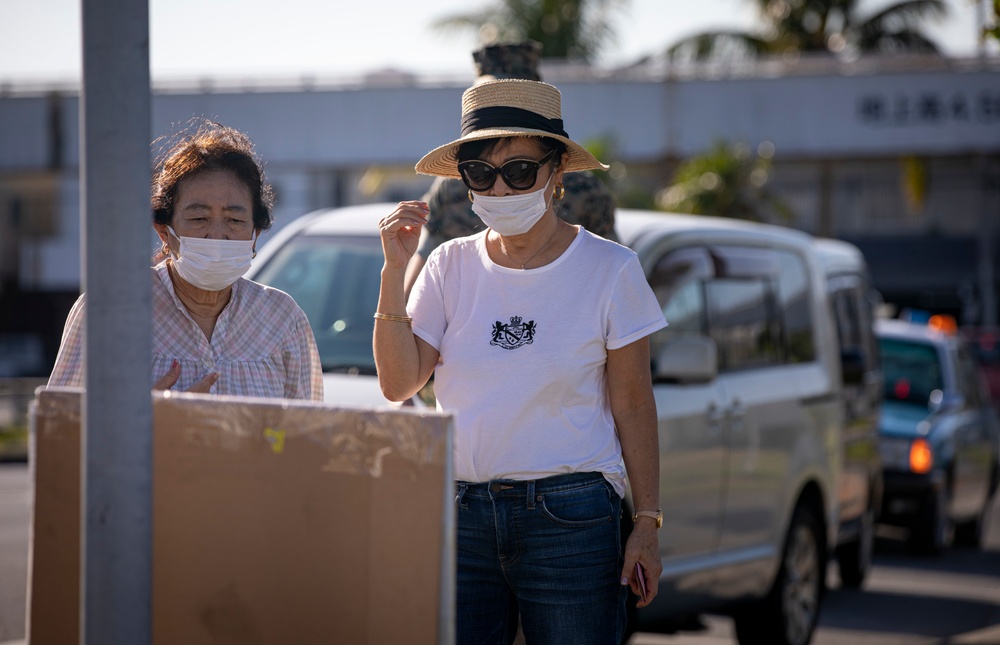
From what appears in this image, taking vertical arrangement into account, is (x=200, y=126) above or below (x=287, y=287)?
above

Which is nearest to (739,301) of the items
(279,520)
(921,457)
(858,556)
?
(858,556)

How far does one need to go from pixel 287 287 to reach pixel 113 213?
11.9 ft

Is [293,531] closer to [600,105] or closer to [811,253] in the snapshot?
[811,253]

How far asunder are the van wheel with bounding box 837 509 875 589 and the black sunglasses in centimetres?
587

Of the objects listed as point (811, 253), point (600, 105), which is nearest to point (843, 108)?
point (600, 105)

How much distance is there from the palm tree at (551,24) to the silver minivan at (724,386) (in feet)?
77.6

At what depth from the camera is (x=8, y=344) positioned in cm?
3500

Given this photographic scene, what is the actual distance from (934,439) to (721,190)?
41.3 feet

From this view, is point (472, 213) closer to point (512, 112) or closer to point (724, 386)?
point (512, 112)

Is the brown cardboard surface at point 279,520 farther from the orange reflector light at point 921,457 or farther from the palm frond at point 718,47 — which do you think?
the palm frond at point 718,47

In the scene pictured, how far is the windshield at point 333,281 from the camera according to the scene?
17.6 feet

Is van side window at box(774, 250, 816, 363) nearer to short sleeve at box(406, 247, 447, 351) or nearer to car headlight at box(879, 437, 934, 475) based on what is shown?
car headlight at box(879, 437, 934, 475)

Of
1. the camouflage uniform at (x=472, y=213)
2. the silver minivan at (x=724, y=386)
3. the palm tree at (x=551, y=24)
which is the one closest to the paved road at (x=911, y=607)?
the silver minivan at (x=724, y=386)

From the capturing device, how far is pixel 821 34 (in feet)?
107
